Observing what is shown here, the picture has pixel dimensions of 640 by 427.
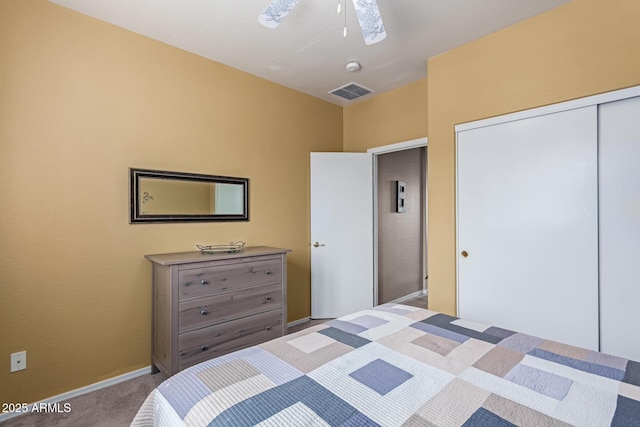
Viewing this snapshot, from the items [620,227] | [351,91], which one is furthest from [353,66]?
[620,227]

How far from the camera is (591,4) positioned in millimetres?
1992

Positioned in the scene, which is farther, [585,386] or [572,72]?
[572,72]

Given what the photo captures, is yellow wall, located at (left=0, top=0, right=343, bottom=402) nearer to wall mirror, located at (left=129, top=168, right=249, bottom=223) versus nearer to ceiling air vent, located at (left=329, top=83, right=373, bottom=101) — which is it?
wall mirror, located at (left=129, top=168, right=249, bottom=223)

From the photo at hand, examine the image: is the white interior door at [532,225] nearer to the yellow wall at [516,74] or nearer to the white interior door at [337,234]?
the yellow wall at [516,74]

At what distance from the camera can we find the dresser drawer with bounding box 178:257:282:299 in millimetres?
2188

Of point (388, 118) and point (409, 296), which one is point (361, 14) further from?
point (409, 296)

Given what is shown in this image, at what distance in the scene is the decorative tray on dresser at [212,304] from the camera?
7.06 ft

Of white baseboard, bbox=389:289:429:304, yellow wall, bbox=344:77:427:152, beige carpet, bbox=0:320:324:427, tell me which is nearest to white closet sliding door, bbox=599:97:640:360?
yellow wall, bbox=344:77:427:152

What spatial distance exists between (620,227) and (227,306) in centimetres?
269

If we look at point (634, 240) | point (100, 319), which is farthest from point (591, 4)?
point (100, 319)

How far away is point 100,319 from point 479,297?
2.91m

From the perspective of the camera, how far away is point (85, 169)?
2182mm

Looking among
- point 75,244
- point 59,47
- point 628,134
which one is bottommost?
point 75,244

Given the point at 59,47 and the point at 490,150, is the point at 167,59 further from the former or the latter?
the point at 490,150
